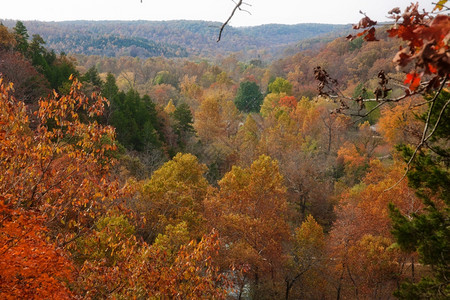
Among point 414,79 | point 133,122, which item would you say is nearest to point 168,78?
point 133,122

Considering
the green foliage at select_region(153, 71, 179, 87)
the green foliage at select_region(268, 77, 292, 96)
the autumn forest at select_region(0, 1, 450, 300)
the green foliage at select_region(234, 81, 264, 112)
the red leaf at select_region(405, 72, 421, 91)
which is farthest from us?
the green foliage at select_region(153, 71, 179, 87)

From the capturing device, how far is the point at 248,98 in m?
61.6

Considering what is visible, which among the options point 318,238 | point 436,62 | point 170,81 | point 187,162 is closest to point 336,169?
point 318,238

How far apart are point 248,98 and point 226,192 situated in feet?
148

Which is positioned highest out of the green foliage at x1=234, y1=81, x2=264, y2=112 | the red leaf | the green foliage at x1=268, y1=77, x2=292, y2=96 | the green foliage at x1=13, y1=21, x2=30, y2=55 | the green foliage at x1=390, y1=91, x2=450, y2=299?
the green foliage at x1=13, y1=21, x2=30, y2=55

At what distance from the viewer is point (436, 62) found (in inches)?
44.8

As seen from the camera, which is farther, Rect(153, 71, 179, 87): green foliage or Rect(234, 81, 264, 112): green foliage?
Rect(153, 71, 179, 87): green foliage

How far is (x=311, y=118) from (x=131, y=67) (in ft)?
186

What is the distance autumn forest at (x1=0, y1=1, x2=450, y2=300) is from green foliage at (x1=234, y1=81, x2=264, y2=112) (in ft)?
35.3

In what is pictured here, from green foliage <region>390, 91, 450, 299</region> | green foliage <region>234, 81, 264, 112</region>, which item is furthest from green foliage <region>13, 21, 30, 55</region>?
green foliage <region>234, 81, 264, 112</region>

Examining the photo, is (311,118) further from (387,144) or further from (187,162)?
(187,162)

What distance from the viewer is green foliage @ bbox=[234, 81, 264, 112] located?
61.2 metres

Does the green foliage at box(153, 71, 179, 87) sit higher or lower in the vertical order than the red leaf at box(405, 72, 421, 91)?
lower

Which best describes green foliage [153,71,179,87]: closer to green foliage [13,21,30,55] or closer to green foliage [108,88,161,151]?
green foliage [108,88,161,151]
